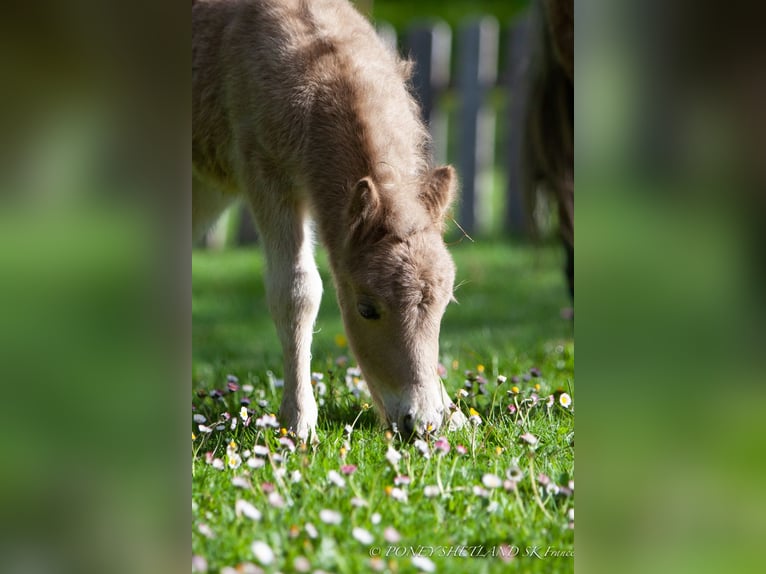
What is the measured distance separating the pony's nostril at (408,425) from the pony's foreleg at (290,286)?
0.62 m

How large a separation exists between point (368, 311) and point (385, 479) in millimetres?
781

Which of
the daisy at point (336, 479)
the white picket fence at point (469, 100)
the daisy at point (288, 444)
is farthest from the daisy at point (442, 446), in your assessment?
the white picket fence at point (469, 100)

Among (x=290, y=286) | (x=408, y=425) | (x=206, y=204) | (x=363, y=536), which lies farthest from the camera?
(x=206, y=204)

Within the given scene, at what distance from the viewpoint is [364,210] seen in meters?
3.52

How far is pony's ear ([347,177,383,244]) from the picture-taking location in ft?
11.4

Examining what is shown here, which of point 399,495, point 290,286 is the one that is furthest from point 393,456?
point 290,286

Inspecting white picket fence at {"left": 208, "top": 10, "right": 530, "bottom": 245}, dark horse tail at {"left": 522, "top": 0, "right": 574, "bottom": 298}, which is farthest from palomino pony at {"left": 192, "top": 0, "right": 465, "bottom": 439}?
white picket fence at {"left": 208, "top": 10, "right": 530, "bottom": 245}

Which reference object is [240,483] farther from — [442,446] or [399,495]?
[442,446]

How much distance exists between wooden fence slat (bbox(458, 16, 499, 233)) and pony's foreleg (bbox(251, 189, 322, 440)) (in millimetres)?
6638

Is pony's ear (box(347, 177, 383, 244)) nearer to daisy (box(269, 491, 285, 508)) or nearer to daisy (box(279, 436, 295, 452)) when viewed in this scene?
daisy (box(279, 436, 295, 452))
